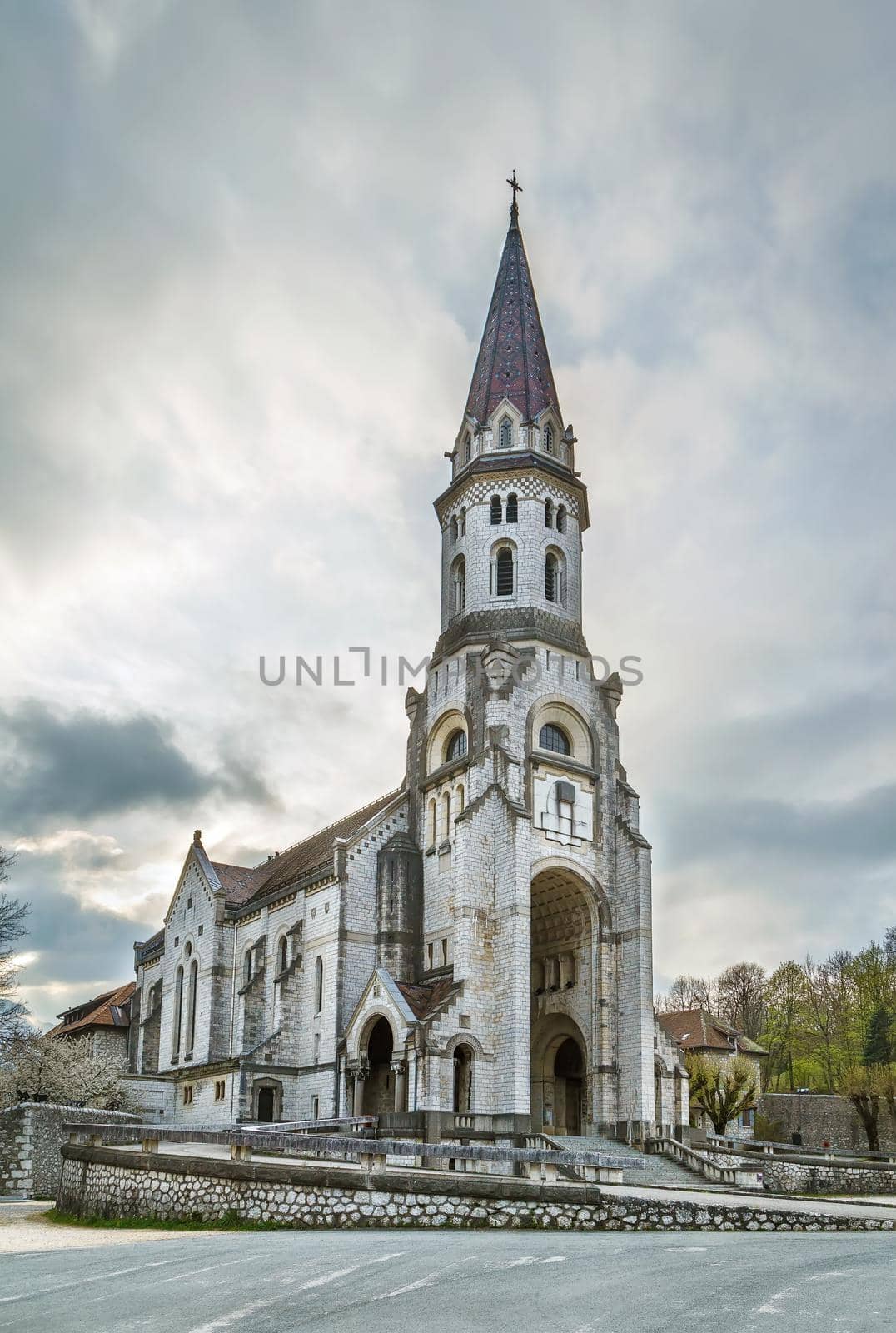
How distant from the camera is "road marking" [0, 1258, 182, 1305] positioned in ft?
46.1

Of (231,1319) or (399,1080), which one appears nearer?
(231,1319)

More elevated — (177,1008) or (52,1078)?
(177,1008)

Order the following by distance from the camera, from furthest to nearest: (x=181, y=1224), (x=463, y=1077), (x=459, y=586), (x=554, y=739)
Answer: (x=459, y=586) < (x=554, y=739) < (x=463, y=1077) < (x=181, y=1224)

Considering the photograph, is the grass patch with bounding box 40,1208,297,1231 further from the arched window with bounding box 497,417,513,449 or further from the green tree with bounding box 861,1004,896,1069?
the green tree with bounding box 861,1004,896,1069

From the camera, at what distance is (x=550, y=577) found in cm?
5259

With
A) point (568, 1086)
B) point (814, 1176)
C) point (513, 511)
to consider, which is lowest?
point (814, 1176)

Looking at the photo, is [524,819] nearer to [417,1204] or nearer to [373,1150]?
[373,1150]

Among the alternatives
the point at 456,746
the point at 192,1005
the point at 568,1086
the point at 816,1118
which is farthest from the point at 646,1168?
the point at 816,1118

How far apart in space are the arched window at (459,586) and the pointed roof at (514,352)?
22.2ft

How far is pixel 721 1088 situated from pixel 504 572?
109ft

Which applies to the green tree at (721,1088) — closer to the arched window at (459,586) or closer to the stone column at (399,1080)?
the stone column at (399,1080)

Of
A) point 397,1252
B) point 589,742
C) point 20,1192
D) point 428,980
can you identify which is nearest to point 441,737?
point 589,742

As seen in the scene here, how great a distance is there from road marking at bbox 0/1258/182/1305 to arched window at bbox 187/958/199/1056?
42.8 meters

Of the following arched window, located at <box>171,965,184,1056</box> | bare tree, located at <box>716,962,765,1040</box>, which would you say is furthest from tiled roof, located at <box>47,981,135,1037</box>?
bare tree, located at <box>716,962,765,1040</box>
